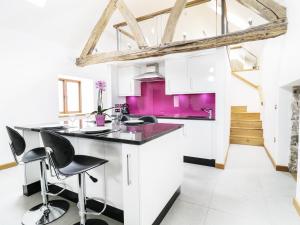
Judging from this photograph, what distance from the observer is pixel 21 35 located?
365cm

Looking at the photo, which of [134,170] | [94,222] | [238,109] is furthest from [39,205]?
[238,109]

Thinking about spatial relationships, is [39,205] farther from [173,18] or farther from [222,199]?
[173,18]

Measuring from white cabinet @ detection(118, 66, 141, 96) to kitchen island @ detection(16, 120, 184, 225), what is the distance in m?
2.86

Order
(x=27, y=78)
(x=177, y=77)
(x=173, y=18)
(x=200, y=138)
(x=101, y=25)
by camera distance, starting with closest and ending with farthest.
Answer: (x=173, y=18)
(x=200, y=138)
(x=101, y=25)
(x=27, y=78)
(x=177, y=77)

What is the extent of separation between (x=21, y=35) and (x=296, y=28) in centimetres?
479

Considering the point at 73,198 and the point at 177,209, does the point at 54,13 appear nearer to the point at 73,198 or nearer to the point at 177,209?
the point at 73,198

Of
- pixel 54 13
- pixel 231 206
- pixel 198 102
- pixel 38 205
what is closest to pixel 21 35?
pixel 54 13

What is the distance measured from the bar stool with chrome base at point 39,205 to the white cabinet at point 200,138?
8.19 ft

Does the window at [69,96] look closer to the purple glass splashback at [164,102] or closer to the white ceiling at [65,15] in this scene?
the white ceiling at [65,15]

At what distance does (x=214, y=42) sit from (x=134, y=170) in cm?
224

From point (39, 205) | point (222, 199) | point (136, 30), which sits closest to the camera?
point (39, 205)

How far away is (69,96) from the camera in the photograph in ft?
17.1

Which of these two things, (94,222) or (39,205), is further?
(39,205)

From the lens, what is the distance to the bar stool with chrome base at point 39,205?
1.81m
